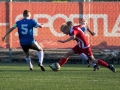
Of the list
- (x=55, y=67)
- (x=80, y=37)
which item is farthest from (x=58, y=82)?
(x=55, y=67)

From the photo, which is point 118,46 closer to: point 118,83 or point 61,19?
point 61,19

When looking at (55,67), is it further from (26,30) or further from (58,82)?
(58,82)

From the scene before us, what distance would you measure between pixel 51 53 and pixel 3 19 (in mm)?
2583

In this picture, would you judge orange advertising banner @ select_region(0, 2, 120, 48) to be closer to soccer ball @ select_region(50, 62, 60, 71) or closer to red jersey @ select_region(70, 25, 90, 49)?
soccer ball @ select_region(50, 62, 60, 71)

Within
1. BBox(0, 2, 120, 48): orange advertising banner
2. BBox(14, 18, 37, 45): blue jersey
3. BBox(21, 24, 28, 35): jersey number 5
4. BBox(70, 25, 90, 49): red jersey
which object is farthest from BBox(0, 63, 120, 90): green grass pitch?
BBox(0, 2, 120, 48): orange advertising banner

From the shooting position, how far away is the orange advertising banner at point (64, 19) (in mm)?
24797

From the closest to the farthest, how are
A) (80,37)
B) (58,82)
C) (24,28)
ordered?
(58,82) → (80,37) → (24,28)

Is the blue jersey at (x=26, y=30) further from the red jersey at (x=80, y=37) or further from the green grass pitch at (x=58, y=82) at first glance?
the green grass pitch at (x=58, y=82)

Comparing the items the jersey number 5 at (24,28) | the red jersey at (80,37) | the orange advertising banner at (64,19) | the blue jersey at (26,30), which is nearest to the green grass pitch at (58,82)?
the red jersey at (80,37)

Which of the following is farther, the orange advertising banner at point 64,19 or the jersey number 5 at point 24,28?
the orange advertising banner at point 64,19

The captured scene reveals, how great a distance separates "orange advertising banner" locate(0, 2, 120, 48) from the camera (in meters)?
24.8

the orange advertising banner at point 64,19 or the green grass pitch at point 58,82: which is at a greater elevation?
the orange advertising banner at point 64,19

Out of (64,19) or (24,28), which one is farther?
(64,19)

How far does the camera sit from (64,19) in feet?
81.5
